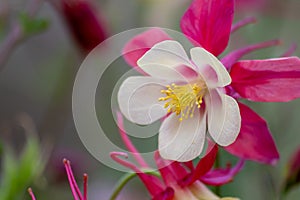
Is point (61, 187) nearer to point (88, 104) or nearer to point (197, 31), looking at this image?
point (88, 104)

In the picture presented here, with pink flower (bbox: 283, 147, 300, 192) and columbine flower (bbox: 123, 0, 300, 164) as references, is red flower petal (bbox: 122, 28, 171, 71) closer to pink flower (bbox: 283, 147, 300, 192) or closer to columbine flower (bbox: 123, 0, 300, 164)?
columbine flower (bbox: 123, 0, 300, 164)

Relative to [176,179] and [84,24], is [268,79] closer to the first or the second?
[176,179]

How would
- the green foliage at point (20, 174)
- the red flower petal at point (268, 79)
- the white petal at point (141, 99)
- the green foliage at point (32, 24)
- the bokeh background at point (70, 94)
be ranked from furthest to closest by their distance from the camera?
the bokeh background at point (70, 94) < the green foliage at point (32, 24) < the green foliage at point (20, 174) < the white petal at point (141, 99) < the red flower petal at point (268, 79)

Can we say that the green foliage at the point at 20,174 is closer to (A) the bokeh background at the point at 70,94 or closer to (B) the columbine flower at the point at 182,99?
(A) the bokeh background at the point at 70,94

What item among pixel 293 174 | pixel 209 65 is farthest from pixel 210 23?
pixel 293 174

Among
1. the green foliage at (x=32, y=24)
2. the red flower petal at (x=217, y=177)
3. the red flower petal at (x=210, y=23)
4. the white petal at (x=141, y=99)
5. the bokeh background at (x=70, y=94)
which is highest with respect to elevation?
the red flower petal at (x=210, y=23)

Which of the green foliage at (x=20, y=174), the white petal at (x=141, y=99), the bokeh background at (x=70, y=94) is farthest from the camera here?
the bokeh background at (x=70, y=94)

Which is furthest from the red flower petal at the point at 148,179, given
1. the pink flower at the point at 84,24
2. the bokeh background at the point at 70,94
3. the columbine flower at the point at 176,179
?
the pink flower at the point at 84,24
